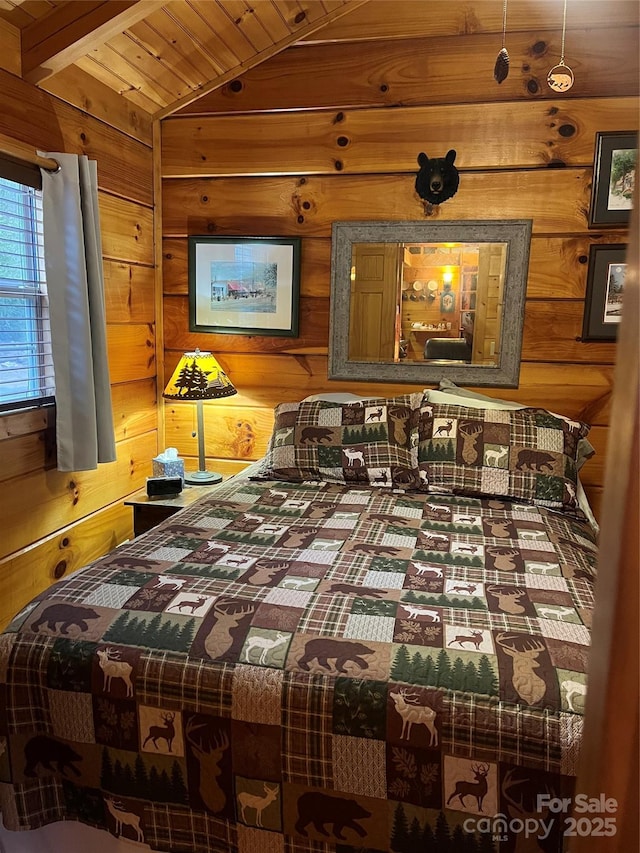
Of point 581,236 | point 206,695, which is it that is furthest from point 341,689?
point 581,236

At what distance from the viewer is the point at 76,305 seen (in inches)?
93.7

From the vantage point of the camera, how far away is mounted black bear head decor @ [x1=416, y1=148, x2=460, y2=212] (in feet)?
9.17

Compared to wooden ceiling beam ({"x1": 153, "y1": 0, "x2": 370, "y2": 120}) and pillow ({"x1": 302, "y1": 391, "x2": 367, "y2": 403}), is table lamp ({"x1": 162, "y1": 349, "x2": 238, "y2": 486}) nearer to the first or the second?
pillow ({"x1": 302, "y1": 391, "x2": 367, "y2": 403})

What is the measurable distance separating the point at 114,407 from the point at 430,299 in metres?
1.53

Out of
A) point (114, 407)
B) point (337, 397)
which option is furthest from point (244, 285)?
point (114, 407)

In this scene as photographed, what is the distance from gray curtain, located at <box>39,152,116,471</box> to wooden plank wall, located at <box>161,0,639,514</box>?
0.79m

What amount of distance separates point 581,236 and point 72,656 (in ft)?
8.37

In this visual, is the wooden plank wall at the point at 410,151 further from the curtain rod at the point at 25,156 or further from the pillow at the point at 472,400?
the curtain rod at the point at 25,156

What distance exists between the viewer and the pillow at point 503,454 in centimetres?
232

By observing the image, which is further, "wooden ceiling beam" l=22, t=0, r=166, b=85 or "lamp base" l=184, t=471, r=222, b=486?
"lamp base" l=184, t=471, r=222, b=486

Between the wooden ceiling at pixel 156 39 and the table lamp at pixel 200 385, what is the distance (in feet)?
3.94

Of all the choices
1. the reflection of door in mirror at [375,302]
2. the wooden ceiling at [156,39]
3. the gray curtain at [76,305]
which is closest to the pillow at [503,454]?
the reflection of door in mirror at [375,302]

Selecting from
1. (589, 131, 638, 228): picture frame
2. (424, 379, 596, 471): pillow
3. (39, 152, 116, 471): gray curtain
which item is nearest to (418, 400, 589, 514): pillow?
(424, 379, 596, 471): pillow

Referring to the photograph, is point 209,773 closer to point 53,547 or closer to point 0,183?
point 53,547
